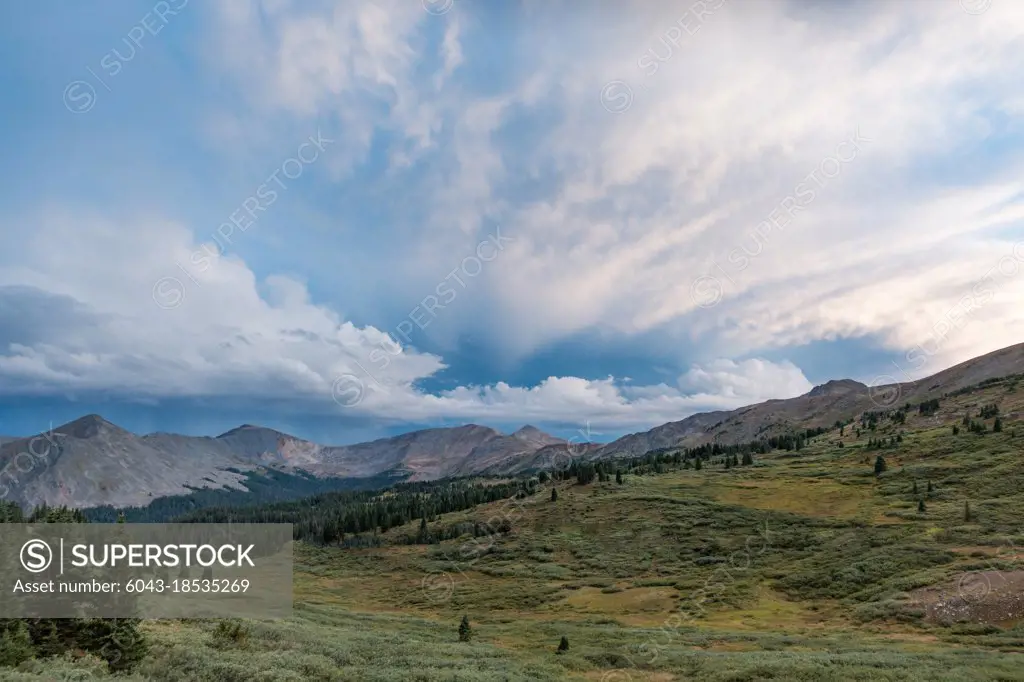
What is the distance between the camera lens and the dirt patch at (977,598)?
1533 inches

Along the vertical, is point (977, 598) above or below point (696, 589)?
above

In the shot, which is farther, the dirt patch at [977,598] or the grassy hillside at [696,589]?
the dirt patch at [977,598]

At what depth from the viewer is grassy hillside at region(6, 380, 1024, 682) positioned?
93.6 ft

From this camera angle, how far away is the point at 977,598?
41688 mm

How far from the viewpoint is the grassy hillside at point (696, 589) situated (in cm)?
2852

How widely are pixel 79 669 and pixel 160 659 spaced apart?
4.33 m

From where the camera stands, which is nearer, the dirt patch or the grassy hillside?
the grassy hillside

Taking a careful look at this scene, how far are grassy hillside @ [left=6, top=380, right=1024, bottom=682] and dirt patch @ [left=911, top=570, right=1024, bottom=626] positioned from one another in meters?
0.20

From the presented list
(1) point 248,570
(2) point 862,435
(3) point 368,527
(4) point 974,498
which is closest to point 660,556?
(4) point 974,498

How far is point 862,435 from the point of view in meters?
186

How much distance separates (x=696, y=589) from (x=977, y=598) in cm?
2790

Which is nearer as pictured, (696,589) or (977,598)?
(977,598)

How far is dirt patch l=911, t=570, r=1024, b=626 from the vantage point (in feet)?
128

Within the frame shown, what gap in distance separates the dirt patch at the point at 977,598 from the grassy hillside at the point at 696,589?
200mm
